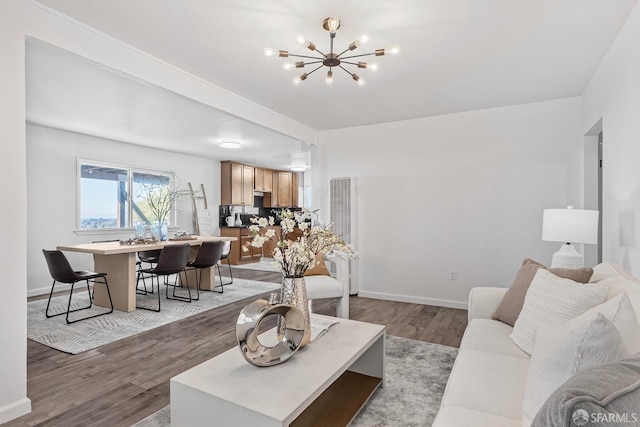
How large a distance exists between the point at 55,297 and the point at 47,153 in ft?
7.01

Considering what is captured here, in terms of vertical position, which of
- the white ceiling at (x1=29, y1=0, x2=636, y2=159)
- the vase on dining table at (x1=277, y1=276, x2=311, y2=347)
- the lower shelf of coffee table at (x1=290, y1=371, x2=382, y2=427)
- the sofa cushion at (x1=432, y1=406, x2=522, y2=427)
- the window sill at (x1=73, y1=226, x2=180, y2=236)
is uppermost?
the white ceiling at (x1=29, y1=0, x2=636, y2=159)

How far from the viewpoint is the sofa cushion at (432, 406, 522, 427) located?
1.20m

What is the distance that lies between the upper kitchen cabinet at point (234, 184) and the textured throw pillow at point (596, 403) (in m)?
7.92

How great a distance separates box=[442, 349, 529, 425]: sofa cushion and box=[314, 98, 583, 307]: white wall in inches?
107

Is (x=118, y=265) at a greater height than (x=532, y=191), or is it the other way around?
(x=532, y=191)

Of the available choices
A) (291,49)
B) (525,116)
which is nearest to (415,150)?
(525,116)

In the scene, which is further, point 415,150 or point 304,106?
point 415,150

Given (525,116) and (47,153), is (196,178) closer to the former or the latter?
(47,153)

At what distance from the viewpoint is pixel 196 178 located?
25.1 feet

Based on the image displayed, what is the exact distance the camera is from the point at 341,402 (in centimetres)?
205

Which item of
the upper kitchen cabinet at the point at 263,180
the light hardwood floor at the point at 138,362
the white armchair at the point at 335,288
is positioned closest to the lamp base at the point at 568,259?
the light hardwood floor at the point at 138,362

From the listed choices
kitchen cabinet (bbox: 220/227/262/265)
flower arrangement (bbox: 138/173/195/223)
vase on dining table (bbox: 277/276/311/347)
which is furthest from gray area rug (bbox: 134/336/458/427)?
kitchen cabinet (bbox: 220/227/262/265)

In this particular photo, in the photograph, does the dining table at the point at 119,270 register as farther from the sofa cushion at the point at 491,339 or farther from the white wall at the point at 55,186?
the sofa cushion at the point at 491,339

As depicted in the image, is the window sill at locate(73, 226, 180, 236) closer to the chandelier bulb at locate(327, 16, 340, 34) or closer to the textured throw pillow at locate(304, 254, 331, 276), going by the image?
the textured throw pillow at locate(304, 254, 331, 276)
